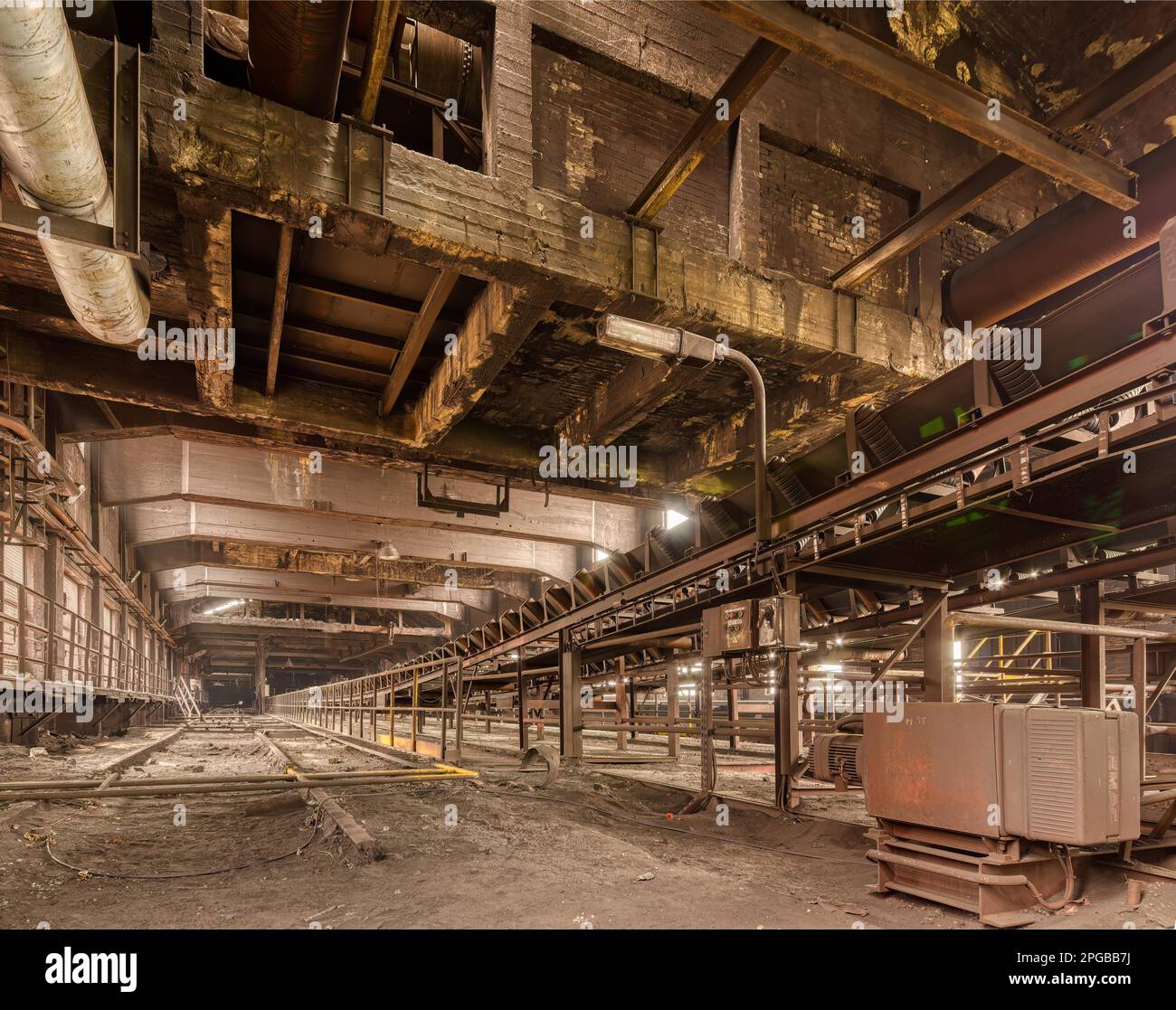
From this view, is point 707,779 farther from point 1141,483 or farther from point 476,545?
point 476,545

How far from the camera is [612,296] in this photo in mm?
6574

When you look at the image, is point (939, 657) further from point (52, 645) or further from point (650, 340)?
point (52, 645)

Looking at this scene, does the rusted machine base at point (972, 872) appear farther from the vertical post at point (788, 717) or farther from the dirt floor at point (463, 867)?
the vertical post at point (788, 717)

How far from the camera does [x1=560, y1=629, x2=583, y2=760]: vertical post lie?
10.2 meters

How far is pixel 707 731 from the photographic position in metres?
6.45

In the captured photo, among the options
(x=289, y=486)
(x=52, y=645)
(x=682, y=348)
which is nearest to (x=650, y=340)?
(x=682, y=348)

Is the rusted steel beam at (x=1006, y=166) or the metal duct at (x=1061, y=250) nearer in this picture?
the rusted steel beam at (x=1006, y=166)

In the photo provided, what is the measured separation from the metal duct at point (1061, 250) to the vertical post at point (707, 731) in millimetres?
4670

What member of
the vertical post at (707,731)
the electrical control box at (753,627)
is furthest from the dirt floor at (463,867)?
the electrical control box at (753,627)

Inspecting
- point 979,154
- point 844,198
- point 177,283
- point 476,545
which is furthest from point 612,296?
point 476,545

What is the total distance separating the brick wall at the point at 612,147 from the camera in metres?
6.73

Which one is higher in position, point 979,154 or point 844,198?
point 979,154

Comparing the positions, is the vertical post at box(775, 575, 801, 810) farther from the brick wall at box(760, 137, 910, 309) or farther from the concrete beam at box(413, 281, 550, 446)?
the brick wall at box(760, 137, 910, 309)

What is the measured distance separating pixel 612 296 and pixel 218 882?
5198 millimetres
